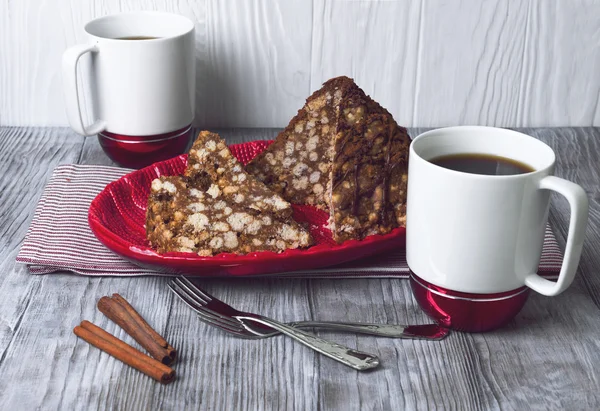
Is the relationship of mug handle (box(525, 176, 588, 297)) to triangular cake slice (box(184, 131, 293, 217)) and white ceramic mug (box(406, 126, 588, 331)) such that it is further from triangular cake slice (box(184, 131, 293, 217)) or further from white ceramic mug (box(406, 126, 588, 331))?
triangular cake slice (box(184, 131, 293, 217))

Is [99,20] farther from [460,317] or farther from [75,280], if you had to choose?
[460,317]

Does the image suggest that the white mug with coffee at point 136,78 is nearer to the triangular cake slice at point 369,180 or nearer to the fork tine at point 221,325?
the triangular cake slice at point 369,180

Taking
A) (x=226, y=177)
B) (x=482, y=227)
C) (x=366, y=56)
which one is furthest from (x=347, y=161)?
(x=366, y=56)

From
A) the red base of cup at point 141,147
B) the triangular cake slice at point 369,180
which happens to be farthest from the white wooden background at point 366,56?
the triangular cake slice at point 369,180

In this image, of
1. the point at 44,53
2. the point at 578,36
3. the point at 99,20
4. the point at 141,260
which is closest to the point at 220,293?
the point at 141,260

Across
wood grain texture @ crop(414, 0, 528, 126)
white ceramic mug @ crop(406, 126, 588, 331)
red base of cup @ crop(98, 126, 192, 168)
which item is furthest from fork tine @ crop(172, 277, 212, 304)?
wood grain texture @ crop(414, 0, 528, 126)

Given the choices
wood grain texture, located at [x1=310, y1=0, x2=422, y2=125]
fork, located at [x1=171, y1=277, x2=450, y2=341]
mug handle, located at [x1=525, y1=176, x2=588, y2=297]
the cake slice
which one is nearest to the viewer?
mug handle, located at [x1=525, y1=176, x2=588, y2=297]

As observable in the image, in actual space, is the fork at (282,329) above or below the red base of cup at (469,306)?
below
